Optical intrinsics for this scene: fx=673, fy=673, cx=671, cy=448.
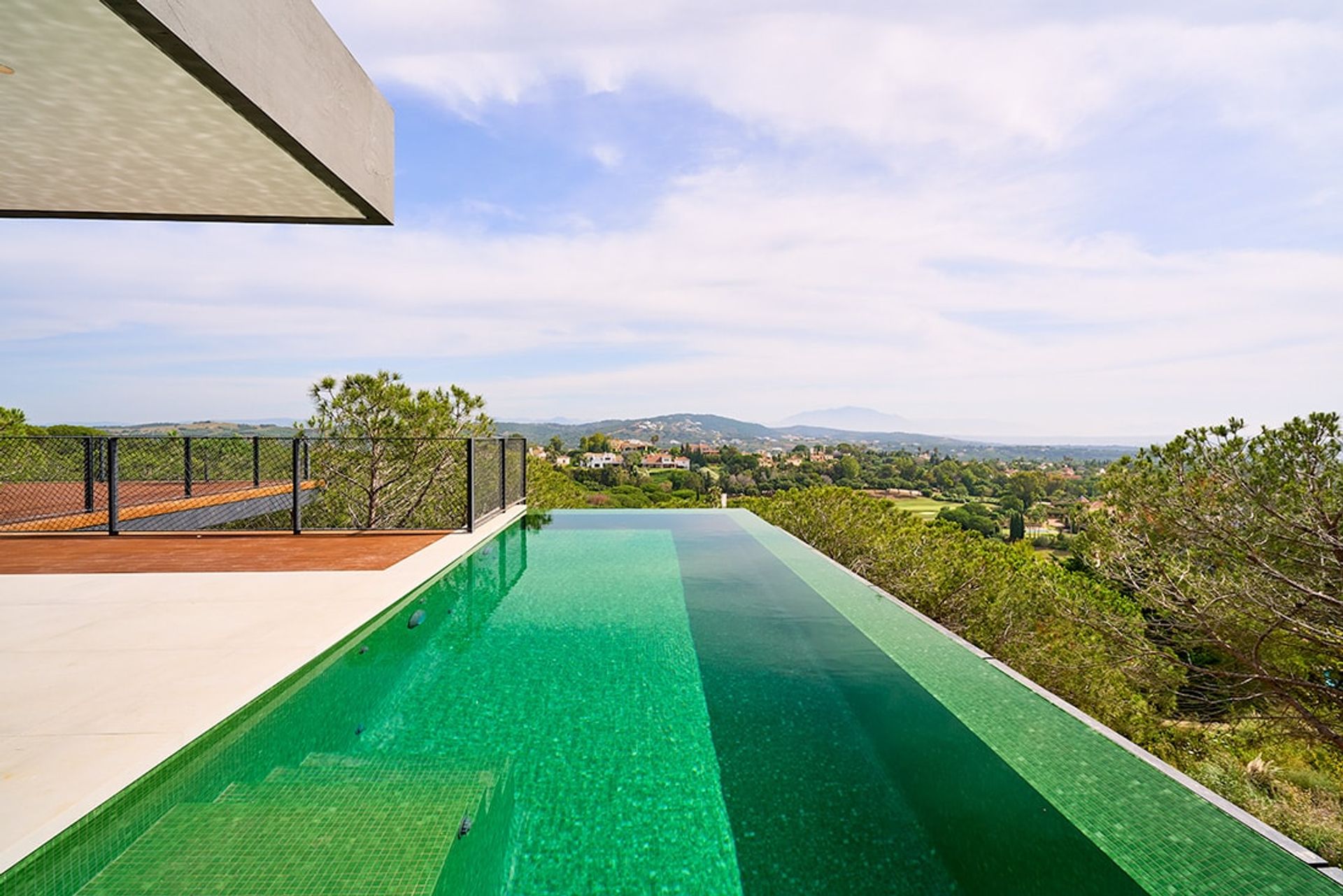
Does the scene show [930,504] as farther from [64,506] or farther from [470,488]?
[64,506]

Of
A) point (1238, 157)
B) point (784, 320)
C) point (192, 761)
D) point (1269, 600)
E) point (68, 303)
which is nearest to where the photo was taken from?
point (192, 761)

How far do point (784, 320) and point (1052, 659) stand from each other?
64.3 ft

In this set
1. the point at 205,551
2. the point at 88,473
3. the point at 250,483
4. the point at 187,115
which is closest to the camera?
the point at 187,115

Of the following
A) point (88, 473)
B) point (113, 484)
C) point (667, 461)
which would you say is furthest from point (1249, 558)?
point (667, 461)

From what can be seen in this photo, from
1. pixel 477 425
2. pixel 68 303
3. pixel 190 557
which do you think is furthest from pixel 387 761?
pixel 68 303

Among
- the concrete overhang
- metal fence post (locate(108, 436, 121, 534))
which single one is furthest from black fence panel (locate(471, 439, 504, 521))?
the concrete overhang

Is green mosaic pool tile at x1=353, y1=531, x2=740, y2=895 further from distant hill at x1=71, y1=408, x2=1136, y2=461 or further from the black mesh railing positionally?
distant hill at x1=71, y1=408, x2=1136, y2=461

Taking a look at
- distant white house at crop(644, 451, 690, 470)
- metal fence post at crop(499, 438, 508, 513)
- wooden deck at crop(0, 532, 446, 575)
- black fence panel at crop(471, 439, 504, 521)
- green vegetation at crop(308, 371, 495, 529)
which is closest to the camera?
wooden deck at crop(0, 532, 446, 575)

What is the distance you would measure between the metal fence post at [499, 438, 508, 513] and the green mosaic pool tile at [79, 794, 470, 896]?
6902mm

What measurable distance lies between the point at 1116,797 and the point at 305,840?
2625 millimetres

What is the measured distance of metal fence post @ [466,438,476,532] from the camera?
7.39 meters

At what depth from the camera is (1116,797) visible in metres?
2.30

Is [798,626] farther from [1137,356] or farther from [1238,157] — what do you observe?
[1137,356]

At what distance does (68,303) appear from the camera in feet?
68.1
